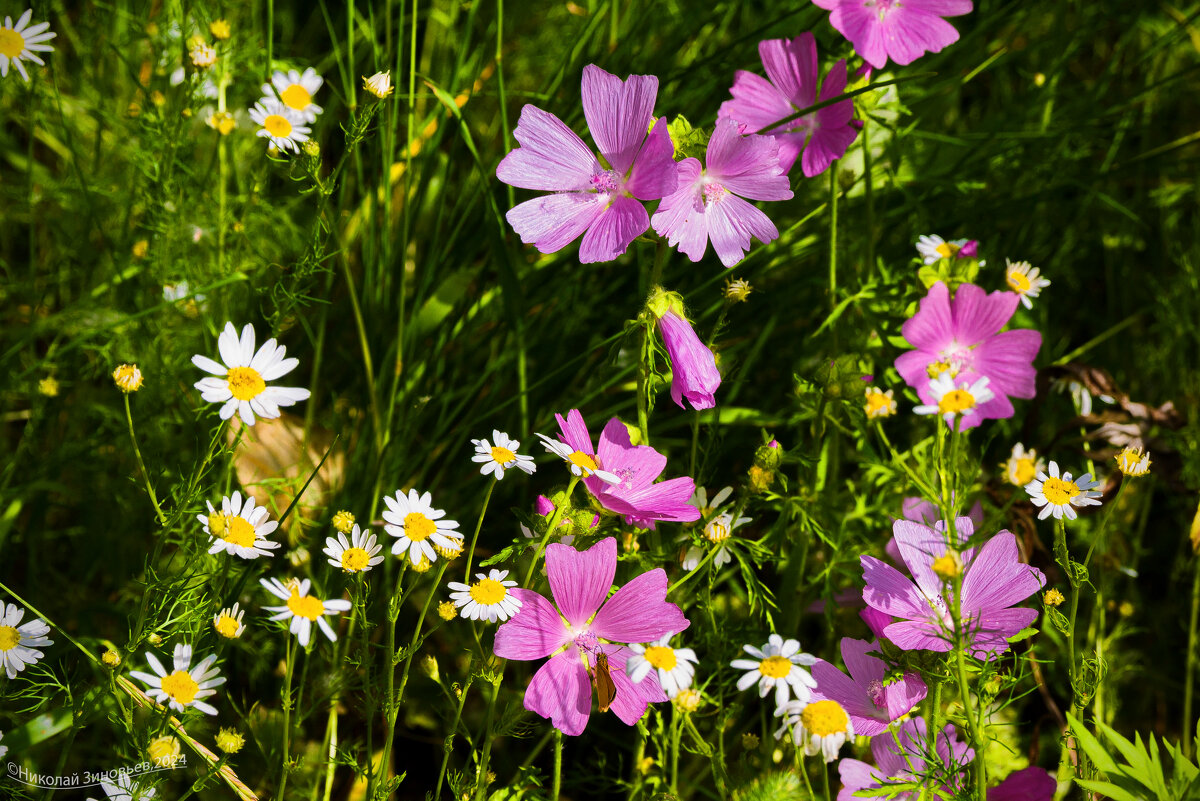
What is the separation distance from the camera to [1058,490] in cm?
90

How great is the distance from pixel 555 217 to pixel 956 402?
0.40 meters

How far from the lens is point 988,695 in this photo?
0.82 metres

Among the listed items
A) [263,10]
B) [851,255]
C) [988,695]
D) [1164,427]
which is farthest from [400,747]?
[263,10]

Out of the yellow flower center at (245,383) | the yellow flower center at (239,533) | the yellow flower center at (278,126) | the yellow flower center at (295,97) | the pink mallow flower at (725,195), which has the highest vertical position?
the yellow flower center at (295,97)

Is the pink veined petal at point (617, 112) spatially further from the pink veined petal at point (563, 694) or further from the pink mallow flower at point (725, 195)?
the pink veined petal at point (563, 694)

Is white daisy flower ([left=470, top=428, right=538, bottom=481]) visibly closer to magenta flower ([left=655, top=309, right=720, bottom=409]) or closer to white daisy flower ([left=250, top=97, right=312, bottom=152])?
magenta flower ([left=655, top=309, right=720, bottom=409])

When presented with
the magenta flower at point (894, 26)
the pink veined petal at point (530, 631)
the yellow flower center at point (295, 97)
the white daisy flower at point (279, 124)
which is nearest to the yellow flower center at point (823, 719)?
the pink veined petal at point (530, 631)

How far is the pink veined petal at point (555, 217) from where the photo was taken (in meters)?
0.88

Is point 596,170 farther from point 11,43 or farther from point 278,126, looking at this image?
point 11,43

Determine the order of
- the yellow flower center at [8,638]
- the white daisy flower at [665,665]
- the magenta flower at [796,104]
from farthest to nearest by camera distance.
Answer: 1. the magenta flower at [796,104]
2. the yellow flower center at [8,638]
3. the white daisy flower at [665,665]

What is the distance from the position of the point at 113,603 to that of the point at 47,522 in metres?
0.17

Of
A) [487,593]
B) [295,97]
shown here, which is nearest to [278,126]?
[295,97]

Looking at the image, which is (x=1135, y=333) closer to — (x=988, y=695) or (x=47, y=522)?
(x=988, y=695)

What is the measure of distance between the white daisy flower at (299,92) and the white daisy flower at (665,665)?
0.75 meters
